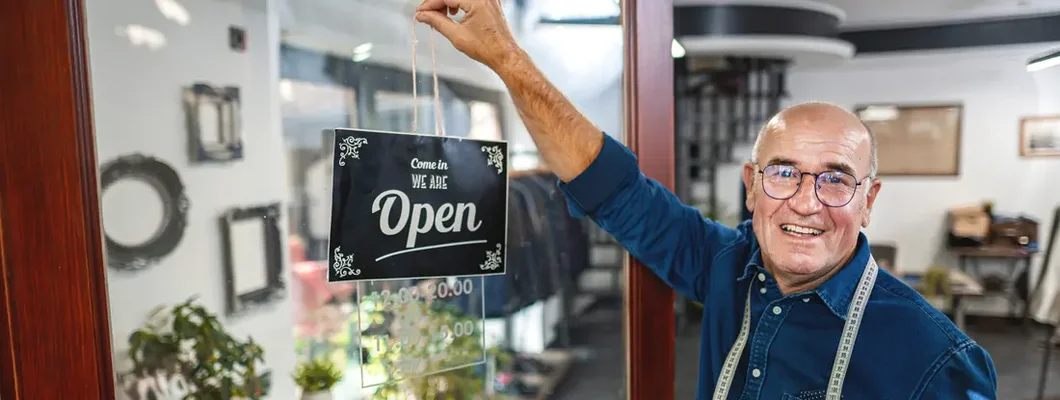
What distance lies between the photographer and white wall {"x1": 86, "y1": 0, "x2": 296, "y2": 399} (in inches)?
28.6

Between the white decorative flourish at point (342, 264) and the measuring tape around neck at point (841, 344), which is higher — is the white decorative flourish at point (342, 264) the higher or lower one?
the higher one

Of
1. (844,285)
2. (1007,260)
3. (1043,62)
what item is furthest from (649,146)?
(1007,260)

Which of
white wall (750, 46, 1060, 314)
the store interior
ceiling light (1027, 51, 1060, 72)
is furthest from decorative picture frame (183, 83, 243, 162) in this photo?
ceiling light (1027, 51, 1060, 72)

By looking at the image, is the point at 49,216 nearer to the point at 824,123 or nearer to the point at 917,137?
the point at 824,123

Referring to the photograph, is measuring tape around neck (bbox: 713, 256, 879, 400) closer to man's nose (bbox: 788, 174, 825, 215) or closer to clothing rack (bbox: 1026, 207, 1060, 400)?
man's nose (bbox: 788, 174, 825, 215)

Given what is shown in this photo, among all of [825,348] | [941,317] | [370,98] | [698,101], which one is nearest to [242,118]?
[370,98]

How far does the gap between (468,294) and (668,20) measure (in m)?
0.49

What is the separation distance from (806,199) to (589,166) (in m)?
0.28

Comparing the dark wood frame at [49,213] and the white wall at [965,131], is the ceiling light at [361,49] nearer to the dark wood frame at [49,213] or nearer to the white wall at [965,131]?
the dark wood frame at [49,213]

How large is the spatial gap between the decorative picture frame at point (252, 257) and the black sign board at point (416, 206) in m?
0.24

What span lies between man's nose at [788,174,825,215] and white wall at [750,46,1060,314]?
5.03 metres

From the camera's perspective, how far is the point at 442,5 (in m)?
0.75

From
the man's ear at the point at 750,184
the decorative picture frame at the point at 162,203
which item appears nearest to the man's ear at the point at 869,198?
the man's ear at the point at 750,184

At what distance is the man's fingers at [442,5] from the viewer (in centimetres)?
74
